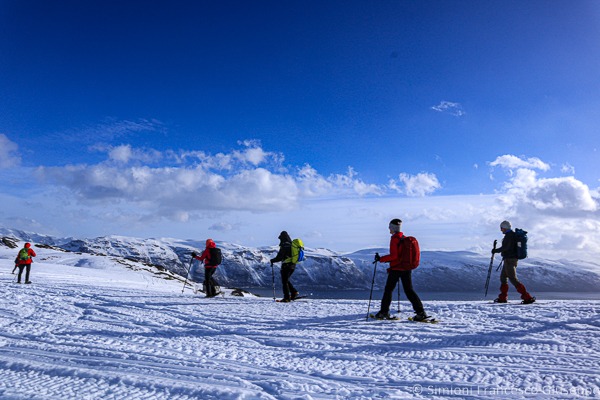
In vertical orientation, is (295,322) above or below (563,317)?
below

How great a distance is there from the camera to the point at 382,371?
509 cm

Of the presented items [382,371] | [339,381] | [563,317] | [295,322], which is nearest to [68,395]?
[339,381]

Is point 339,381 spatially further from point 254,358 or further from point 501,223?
point 501,223

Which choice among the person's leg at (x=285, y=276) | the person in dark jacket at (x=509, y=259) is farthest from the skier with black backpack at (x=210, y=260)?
the person in dark jacket at (x=509, y=259)

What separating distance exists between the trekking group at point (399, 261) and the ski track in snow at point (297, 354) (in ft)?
2.01

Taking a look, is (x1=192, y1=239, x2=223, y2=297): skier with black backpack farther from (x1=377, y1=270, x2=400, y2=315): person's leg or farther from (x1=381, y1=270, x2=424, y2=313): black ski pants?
(x1=381, y1=270, x2=424, y2=313): black ski pants

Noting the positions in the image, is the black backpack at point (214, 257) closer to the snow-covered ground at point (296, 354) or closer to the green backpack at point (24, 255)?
the snow-covered ground at point (296, 354)

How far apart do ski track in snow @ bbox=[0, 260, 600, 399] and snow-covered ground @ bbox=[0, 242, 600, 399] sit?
0.02 m

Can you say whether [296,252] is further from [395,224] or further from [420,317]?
[420,317]

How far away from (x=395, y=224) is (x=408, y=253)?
672 millimetres

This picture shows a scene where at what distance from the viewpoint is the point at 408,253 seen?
845 centimetres

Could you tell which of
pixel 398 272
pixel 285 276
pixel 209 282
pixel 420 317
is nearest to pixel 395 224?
pixel 398 272

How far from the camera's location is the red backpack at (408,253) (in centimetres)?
842

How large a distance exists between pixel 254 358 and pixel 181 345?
1.48 meters
